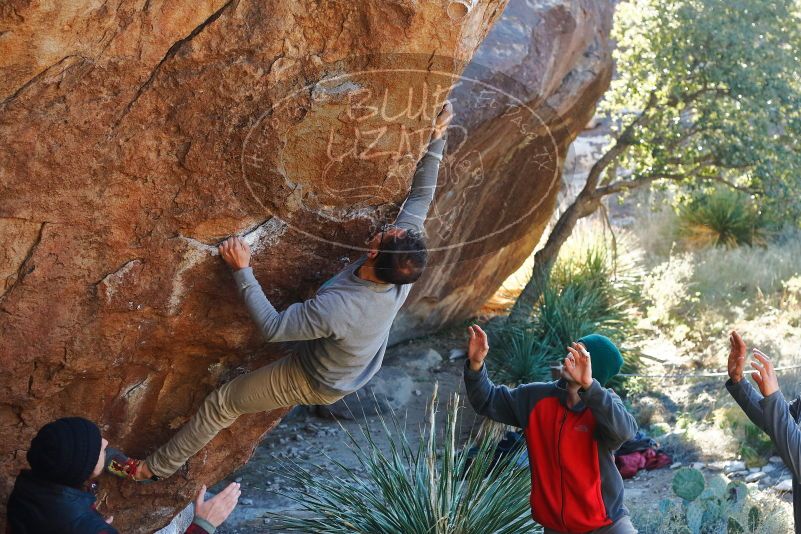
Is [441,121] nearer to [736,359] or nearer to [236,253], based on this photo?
[236,253]

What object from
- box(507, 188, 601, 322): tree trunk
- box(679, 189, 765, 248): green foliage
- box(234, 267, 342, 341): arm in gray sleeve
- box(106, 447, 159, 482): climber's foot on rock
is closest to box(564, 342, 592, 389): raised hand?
box(234, 267, 342, 341): arm in gray sleeve

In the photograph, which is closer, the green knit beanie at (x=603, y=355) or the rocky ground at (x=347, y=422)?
the green knit beanie at (x=603, y=355)

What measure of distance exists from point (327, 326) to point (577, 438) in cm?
113

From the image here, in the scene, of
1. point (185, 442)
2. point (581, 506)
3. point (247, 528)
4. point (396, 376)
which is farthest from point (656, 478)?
→ point (185, 442)

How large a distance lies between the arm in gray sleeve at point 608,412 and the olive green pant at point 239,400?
1.21 metres

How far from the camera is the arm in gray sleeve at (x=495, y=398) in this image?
13.9 ft

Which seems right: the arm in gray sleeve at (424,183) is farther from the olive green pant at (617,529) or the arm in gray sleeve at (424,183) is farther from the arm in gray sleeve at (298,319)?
the olive green pant at (617,529)

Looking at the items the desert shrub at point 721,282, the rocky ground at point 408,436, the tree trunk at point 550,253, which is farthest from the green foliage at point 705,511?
the desert shrub at point 721,282

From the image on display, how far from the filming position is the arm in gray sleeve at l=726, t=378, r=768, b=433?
13.1 ft

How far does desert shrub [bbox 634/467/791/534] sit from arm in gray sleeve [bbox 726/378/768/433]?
186 centimetres

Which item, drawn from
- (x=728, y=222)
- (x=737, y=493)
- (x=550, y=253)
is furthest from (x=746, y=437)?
(x=728, y=222)

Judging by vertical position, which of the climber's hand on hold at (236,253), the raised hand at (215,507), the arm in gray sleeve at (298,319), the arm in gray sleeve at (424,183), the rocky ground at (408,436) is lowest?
the rocky ground at (408,436)

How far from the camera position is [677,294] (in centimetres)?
1212

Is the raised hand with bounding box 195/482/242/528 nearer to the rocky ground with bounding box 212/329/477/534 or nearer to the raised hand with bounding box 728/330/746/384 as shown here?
the raised hand with bounding box 728/330/746/384
